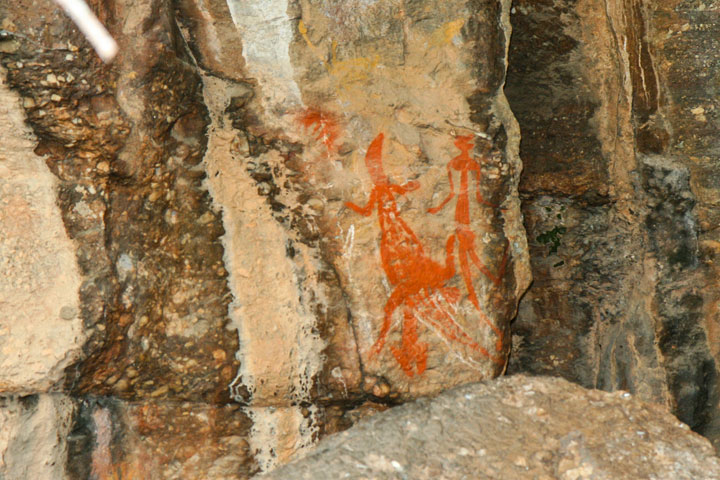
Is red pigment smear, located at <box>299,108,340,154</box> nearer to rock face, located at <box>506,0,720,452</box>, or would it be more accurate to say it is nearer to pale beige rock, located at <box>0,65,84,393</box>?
pale beige rock, located at <box>0,65,84,393</box>

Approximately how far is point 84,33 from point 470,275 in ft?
4.32

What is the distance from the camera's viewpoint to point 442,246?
217 centimetres

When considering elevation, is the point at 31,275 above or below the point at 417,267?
above

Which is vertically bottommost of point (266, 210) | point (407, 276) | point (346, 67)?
point (407, 276)

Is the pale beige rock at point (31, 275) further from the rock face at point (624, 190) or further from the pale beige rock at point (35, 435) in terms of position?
the rock face at point (624, 190)

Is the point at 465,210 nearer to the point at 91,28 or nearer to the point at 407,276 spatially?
the point at 407,276

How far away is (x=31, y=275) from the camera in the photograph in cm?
174

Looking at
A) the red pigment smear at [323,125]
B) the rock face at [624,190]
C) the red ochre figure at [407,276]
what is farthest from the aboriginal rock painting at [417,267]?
the rock face at [624,190]

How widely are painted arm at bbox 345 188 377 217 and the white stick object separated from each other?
0.80 metres

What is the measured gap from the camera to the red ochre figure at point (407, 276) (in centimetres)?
213

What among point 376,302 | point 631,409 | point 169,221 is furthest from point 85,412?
point 631,409

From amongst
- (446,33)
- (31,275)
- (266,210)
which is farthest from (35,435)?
(446,33)

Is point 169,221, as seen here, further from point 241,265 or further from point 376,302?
point 376,302

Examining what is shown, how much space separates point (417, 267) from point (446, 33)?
74 cm
